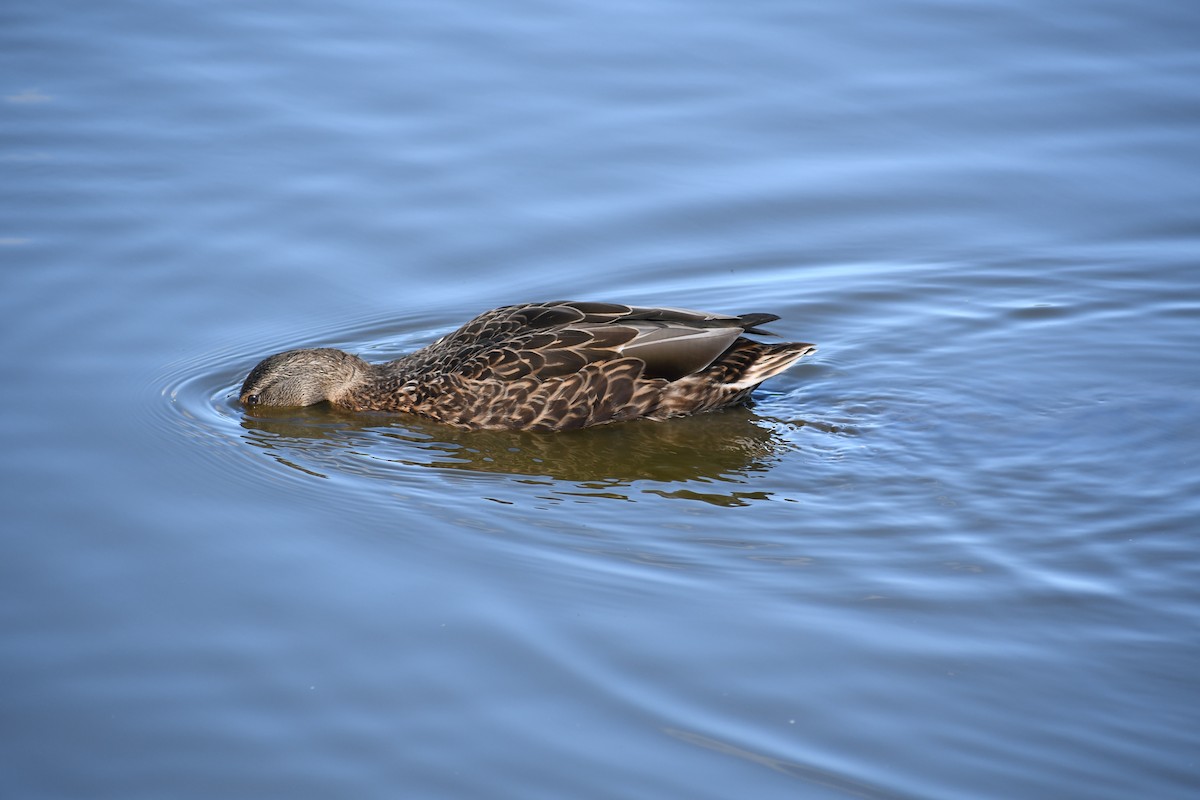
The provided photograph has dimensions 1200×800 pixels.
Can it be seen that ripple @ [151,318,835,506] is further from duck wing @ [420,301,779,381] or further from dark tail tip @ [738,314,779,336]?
dark tail tip @ [738,314,779,336]

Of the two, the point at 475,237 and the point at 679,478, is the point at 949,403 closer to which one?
the point at 679,478

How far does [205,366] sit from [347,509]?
2.50 meters

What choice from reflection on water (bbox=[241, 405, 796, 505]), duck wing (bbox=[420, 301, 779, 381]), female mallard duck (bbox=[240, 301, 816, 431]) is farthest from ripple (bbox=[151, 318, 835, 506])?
duck wing (bbox=[420, 301, 779, 381])

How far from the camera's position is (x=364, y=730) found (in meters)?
5.60

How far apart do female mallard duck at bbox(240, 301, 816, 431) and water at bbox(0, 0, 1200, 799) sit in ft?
0.58

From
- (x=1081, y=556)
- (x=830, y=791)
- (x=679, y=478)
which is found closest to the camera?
(x=830, y=791)

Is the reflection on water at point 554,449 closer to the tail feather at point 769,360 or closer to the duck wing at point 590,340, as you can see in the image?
the tail feather at point 769,360

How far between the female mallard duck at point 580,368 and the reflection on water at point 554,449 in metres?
0.12

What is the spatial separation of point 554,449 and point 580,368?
0.55 meters

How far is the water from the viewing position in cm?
562

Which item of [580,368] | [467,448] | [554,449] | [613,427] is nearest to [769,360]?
[613,427]

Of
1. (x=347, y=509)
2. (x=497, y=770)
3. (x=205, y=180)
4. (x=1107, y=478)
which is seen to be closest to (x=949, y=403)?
(x=1107, y=478)

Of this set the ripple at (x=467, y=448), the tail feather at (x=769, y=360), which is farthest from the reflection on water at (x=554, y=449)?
the tail feather at (x=769, y=360)

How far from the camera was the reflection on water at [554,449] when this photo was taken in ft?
26.8
